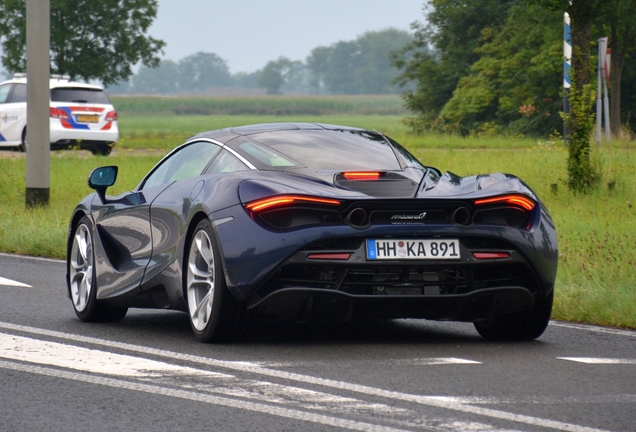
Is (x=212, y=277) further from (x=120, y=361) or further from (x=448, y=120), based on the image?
(x=448, y=120)

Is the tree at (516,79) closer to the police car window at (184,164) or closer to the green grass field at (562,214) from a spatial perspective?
the green grass field at (562,214)

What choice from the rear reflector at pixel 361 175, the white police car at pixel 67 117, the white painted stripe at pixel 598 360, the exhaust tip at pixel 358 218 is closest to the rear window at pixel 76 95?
the white police car at pixel 67 117

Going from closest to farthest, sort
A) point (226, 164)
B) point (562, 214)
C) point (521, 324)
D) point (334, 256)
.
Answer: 1. point (334, 256)
2. point (521, 324)
3. point (226, 164)
4. point (562, 214)

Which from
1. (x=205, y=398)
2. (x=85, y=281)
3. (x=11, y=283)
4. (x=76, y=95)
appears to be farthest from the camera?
(x=76, y=95)

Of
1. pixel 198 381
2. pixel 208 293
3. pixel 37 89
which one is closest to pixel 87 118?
pixel 37 89

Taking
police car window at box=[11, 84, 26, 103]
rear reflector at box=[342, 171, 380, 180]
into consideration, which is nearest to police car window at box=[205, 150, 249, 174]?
rear reflector at box=[342, 171, 380, 180]

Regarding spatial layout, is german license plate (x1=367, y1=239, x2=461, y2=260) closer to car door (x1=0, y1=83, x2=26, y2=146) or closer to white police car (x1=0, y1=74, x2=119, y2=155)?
white police car (x1=0, y1=74, x2=119, y2=155)

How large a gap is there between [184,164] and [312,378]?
7.72 feet

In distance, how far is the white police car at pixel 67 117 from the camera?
25211mm

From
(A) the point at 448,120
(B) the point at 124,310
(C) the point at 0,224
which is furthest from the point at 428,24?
(B) the point at 124,310

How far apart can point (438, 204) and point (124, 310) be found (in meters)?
2.60

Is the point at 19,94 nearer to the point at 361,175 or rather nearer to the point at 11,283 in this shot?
the point at 11,283

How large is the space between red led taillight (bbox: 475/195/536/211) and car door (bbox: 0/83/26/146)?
786 inches

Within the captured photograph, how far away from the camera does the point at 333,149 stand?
707cm
